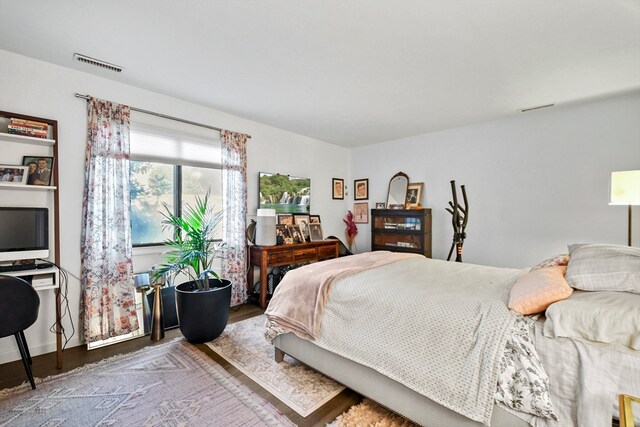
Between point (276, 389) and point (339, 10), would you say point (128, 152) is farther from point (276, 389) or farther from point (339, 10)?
point (276, 389)

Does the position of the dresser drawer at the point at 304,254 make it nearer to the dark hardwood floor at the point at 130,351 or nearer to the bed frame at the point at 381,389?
the dark hardwood floor at the point at 130,351

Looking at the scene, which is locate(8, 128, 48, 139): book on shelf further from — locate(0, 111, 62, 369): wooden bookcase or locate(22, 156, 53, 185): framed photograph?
locate(22, 156, 53, 185): framed photograph

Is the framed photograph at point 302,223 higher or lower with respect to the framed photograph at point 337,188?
lower

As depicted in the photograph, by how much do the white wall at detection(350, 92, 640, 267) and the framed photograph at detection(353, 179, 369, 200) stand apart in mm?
896

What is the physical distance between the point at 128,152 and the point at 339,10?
2.42 m

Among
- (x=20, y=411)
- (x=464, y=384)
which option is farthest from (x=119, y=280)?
(x=464, y=384)

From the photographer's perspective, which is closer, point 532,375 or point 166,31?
point 532,375

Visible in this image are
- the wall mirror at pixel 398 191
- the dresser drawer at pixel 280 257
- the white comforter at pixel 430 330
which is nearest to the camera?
the white comforter at pixel 430 330

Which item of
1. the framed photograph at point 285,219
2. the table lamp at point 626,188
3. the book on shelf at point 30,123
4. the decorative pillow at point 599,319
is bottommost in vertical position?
the decorative pillow at point 599,319

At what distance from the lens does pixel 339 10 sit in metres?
1.79

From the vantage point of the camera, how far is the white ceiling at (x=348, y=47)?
5.89ft

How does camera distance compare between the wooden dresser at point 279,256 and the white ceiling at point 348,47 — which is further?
the wooden dresser at point 279,256

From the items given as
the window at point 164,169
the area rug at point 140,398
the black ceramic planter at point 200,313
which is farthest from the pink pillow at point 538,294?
the window at point 164,169

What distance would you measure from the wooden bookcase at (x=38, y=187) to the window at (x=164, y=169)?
0.65m
